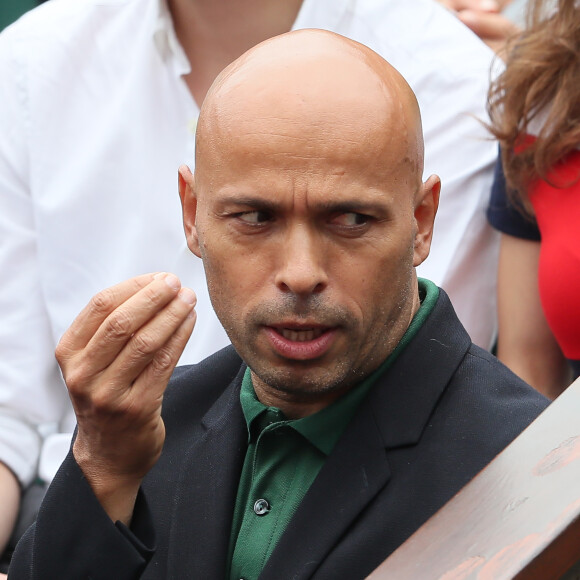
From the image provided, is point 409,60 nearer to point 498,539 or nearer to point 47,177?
point 47,177

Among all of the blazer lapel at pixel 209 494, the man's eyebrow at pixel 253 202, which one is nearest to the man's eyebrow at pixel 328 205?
the man's eyebrow at pixel 253 202

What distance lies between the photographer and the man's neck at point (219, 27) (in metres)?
2.53

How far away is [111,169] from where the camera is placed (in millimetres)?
2477

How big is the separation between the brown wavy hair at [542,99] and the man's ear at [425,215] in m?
0.75

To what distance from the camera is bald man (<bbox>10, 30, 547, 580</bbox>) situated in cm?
136

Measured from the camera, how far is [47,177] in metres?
2.45

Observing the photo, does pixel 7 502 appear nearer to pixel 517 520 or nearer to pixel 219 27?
pixel 219 27

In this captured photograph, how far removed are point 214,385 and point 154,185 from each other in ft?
2.81

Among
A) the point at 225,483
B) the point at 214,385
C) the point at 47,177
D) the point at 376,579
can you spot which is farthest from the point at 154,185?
the point at 376,579

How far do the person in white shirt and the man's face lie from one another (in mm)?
927

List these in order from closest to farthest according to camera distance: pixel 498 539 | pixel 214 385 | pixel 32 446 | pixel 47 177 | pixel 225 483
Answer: pixel 498 539, pixel 225 483, pixel 214 385, pixel 32 446, pixel 47 177

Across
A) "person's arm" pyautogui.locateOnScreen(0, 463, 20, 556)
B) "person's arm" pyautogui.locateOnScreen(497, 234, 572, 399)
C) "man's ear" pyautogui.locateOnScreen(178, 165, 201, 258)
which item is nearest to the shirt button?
"man's ear" pyautogui.locateOnScreen(178, 165, 201, 258)

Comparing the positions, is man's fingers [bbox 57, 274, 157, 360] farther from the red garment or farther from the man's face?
the red garment

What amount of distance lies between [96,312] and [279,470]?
35 centimetres
